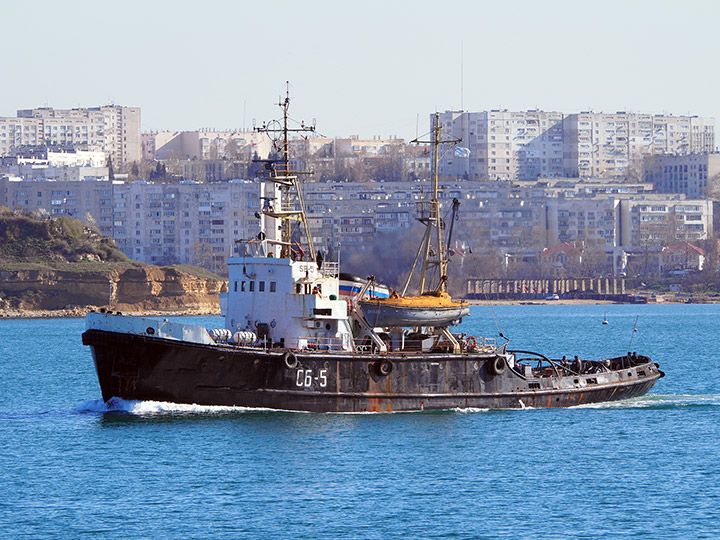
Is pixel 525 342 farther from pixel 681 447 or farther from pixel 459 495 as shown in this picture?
pixel 459 495

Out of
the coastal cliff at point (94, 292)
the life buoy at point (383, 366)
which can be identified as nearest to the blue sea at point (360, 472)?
the life buoy at point (383, 366)

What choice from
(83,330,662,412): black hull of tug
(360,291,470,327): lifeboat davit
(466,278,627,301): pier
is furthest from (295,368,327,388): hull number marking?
(466,278,627,301): pier

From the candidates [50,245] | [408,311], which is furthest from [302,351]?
[50,245]

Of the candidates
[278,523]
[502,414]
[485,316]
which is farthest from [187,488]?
[485,316]

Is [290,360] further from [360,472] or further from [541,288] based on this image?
[541,288]

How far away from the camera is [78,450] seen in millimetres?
39656

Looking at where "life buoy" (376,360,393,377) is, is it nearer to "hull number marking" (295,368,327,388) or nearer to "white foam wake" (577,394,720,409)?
"hull number marking" (295,368,327,388)

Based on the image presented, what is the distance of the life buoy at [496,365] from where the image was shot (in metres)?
44.8

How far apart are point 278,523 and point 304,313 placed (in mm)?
13217

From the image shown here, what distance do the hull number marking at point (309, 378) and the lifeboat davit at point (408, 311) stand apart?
2.89 m

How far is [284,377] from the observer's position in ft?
138

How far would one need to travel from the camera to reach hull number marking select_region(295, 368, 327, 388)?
42256mm

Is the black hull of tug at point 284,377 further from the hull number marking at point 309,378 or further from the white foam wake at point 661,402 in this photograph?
the white foam wake at point 661,402

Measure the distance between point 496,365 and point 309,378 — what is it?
6.33 meters
